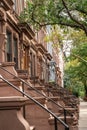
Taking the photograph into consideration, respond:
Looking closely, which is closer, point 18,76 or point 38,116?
point 38,116

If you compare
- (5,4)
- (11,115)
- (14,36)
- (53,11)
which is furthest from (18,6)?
(11,115)

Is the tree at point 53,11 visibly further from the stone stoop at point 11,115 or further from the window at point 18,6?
the stone stoop at point 11,115

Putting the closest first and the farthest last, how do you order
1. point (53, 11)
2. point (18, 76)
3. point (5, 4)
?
point (18, 76) < point (5, 4) < point (53, 11)

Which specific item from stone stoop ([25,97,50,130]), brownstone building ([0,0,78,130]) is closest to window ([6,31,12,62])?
brownstone building ([0,0,78,130])

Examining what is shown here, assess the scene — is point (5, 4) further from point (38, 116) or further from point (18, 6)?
point (38, 116)

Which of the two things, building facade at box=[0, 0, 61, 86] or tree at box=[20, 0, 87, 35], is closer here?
building facade at box=[0, 0, 61, 86]

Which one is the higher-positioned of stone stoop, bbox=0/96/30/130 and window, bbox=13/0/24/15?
window, bbox=13/0/24/15

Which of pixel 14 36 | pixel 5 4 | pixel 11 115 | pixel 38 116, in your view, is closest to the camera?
pixel 11 115

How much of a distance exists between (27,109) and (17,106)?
6.14 metres

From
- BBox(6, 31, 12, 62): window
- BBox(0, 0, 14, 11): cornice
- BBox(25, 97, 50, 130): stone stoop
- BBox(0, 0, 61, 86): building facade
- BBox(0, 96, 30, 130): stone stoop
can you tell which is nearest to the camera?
BBox(0, 96, 30, 130): stone stoop

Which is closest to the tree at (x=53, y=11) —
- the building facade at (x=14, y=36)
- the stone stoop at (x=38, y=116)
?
the building facade at (x=14, y=36)

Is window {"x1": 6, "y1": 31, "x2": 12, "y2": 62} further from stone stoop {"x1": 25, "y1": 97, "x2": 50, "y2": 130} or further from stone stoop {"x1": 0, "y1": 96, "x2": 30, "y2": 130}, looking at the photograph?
stone stoop {"x1": 0, "y1": 96, "x2": 30, "y2": 130}

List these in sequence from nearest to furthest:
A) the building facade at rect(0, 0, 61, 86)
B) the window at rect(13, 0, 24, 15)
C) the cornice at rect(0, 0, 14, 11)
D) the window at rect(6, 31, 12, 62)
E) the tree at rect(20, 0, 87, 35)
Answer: the cornice at rect(0, 0, 14, 11) < the building facade at rect(0, 0, 61, 86) < the tree at rect(20, 0, 87, 35) < the window at rect(6, 31, 12, 62) < the window at rect(13, 0, 24, 15)

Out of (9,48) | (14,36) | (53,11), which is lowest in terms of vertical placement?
(9,48)
